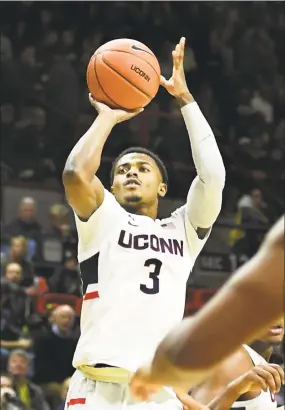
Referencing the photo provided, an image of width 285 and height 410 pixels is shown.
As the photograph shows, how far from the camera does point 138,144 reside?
50.9 feet

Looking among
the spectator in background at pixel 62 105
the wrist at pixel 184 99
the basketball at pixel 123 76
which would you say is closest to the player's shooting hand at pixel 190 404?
the basketball at pixel 123 76

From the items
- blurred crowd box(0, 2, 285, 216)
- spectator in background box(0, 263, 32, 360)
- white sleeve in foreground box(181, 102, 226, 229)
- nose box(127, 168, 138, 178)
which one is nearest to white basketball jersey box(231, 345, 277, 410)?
white sleeve in foreground box(181, 102, 226, 229)

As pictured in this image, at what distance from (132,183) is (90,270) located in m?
0.66

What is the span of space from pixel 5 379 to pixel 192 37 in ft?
27.5

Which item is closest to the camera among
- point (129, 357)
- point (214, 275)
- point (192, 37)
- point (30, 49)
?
point (129, 357)

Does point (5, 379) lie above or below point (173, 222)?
below

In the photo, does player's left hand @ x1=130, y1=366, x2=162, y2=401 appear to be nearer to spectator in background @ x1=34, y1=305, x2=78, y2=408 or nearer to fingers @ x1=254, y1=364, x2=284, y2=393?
fingers @ x1=254, y1=364, x2=284, y2=393

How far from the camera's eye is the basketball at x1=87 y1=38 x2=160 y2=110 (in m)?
5.60

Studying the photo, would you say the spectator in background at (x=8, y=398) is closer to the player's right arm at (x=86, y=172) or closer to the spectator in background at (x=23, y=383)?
the spectator in background at (x=23, y=383)

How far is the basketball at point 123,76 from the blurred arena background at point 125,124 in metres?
6.83

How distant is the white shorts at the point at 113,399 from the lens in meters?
5.09

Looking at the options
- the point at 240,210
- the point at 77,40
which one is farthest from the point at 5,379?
the point at 77,40

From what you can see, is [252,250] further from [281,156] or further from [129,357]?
[129,357]

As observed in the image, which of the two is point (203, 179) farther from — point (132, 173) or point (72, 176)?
point (72, 176)
